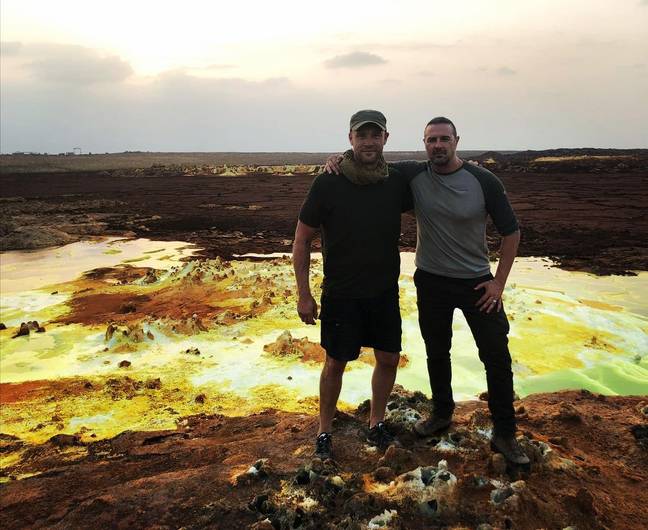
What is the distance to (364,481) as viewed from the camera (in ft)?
8.63

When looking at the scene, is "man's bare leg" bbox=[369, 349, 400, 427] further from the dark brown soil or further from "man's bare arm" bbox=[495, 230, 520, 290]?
the dark brown soil

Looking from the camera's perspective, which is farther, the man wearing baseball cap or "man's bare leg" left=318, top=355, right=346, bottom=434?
"man's bare leg" left=318, top=355, right=346, bottom=434

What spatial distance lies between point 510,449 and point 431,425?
0.50 m

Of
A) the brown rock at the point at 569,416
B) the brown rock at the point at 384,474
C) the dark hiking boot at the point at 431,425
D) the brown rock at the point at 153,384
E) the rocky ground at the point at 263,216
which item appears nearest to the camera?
the brown rock at the point at 384,474

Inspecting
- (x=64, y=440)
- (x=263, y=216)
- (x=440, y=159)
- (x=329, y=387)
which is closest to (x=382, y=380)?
(x=329, y=387)

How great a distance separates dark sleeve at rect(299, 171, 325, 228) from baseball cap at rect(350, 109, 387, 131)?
34cm

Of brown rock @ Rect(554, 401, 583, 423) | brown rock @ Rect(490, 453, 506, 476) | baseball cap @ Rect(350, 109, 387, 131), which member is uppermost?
baseball cap @ Rect(350, 109, 387, 131)

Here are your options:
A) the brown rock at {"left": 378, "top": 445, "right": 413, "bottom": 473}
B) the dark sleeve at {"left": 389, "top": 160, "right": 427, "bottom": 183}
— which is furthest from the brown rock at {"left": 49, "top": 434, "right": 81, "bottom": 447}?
the dark sleeve at {"left": 389, "top": 160, "right": 427, "bottom": 183}

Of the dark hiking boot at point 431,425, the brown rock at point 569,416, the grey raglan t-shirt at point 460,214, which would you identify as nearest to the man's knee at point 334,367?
the dark hiking boot at point 431,425

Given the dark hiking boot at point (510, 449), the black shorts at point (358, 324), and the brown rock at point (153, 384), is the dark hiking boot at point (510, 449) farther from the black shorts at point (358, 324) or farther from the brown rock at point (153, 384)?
Result: the brown rock at point (153, 384)

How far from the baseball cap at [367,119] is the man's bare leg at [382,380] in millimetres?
1253

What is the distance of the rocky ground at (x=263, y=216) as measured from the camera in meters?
14.2

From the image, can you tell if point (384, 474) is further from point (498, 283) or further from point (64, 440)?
point (64, 440)

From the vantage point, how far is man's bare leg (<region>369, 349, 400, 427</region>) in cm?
296
